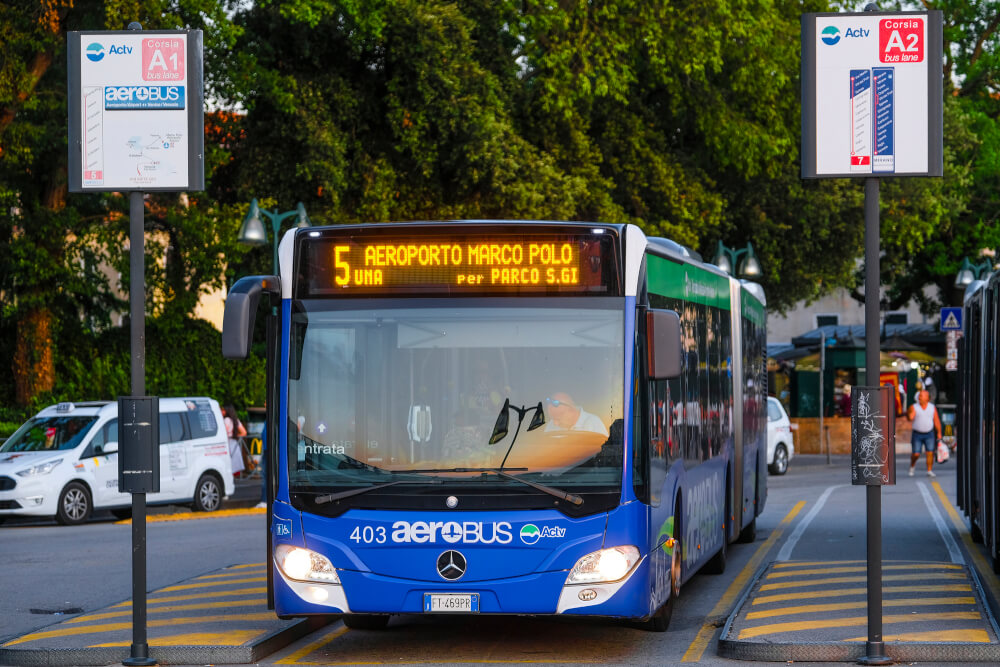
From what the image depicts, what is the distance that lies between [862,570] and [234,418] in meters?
20.0

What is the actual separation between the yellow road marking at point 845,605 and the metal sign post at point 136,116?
4289 mm

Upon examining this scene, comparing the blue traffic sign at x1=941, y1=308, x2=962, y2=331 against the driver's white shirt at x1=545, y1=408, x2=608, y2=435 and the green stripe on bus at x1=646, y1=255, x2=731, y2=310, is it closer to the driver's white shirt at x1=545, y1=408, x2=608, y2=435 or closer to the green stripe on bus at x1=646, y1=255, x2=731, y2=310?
the green stripe on bus at x1=646, y1=255, x2=731, y2=310

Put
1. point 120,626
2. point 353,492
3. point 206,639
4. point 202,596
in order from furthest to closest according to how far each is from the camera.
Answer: point 202,596
point 120,626
point 206,639
point 353,492

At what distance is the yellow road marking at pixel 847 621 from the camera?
34.2ft

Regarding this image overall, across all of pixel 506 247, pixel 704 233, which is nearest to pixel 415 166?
pixel 704 233

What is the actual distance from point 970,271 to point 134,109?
42.6 m

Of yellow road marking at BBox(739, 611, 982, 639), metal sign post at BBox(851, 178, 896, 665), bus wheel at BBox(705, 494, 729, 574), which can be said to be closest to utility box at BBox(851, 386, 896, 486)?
metal sign post at BBox(851, 178, 896, 665)

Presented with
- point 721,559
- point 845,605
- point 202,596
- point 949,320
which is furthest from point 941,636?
point 949,320

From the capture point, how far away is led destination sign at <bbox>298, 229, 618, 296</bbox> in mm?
9875

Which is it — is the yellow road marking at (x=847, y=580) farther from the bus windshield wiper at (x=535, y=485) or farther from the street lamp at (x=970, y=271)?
the street lamp at (x=970, y=271)

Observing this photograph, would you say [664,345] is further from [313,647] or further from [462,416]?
[313,647]

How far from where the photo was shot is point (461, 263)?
32.6 ft

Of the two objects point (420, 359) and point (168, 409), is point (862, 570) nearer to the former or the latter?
point (420, 359)

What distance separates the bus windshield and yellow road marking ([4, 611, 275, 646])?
2.14 metres
